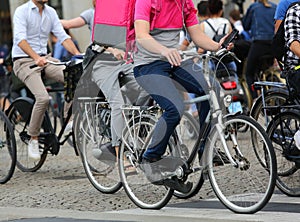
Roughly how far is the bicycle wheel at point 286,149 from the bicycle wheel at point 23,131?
2.93 meters

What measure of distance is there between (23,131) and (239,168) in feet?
12.6

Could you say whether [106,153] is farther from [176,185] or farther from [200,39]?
[200,39]

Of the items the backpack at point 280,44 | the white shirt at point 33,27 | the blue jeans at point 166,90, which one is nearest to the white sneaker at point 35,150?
the white shirt at point 33,27

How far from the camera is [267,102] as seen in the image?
870cm

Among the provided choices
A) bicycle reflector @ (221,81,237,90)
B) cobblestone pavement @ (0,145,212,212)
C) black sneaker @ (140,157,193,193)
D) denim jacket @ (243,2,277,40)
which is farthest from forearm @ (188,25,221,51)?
denim jacket @ (243,2,277,40)

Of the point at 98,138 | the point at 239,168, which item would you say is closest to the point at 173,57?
the point at 239,168

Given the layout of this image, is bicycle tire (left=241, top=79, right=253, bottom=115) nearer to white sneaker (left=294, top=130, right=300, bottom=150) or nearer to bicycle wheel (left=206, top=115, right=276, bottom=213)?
white sneaker (left=294, top=130, right=300, bottom=150)

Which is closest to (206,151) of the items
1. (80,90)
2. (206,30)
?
(80,90)

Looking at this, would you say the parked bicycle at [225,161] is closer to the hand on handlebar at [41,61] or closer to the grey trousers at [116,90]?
the grey trousers at [116,90]

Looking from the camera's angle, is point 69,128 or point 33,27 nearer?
point 69,128

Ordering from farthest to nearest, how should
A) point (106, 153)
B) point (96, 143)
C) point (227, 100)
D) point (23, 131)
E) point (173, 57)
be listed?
point (23, 131) < point (96, 143) < point (106, 153) < point (227, 100) < point (173, 57)

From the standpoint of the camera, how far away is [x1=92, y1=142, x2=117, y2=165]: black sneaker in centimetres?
854

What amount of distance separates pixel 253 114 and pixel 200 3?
510cm

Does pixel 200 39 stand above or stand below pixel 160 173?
above
